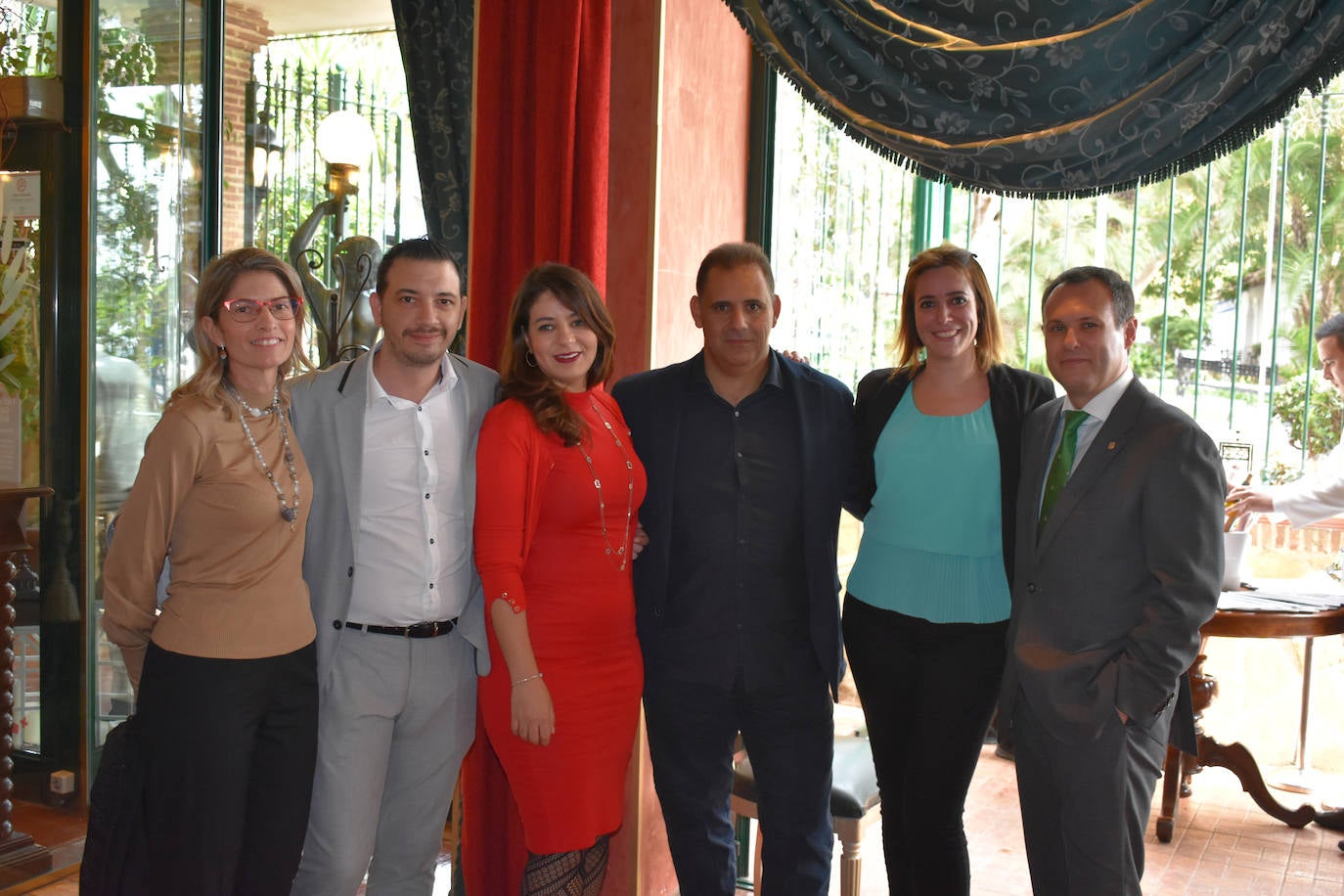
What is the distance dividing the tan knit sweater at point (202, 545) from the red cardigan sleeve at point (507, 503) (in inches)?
14.5

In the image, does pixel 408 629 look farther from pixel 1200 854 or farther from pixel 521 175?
pixel 1200 854

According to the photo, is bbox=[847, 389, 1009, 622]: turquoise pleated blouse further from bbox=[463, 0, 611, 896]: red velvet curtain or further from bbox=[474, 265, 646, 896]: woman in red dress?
bbox=[463, 0, 611, 896]: red velvet curtain

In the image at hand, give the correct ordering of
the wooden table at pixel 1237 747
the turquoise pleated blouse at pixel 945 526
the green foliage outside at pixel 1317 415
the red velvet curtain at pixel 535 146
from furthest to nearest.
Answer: the green foliage outside at pixel 1317 415 < the wooden table at pixel 1237 747 < the red velvet curtain at pixel 535 146 < the turquoise pleated blouse at pixel 945 526

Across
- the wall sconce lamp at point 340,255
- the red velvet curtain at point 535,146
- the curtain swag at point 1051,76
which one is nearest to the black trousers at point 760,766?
the red velvet curtain at point 535,146

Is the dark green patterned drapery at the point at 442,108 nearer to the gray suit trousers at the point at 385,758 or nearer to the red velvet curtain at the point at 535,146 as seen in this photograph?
the red velvet curtain at the point at 535,146

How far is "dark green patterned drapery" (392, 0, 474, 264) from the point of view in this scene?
302 centimetres

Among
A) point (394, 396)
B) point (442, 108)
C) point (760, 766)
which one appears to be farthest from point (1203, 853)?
point (442, 108)

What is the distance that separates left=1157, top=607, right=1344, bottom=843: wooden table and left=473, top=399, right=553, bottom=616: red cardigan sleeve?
7.21 ft

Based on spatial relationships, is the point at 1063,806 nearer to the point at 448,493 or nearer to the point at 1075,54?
the point at 448,493

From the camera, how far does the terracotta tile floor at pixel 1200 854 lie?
3266mm

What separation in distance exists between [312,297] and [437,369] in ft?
5.72

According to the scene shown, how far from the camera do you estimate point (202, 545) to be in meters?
1.88

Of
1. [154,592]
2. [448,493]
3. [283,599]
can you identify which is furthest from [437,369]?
[154,592]

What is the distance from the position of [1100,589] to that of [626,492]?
875 millimetres
